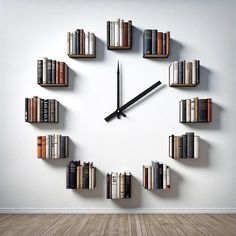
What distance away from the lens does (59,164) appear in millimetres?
3131

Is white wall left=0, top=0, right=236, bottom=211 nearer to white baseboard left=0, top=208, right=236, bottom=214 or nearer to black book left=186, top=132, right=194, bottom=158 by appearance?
white baseboard left=0, top=208, right=236, bottom=214

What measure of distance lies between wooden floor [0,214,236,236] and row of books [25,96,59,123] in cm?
113

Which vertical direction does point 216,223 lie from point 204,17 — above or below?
below

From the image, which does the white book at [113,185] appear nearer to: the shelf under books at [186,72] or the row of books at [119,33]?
the shelf under books at [186,72]

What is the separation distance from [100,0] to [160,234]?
2748 millimetres

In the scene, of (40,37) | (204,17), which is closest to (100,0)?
(40,37)

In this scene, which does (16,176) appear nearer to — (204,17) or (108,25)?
(108,25)

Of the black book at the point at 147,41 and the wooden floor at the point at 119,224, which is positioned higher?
the black book at the point at 147,41

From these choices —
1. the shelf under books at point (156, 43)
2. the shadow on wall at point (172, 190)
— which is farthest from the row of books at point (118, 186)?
the shelf under books at point (156, 43)

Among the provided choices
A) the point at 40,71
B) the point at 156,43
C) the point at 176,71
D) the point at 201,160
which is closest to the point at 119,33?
the point at 156,43

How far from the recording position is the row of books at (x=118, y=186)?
289cm

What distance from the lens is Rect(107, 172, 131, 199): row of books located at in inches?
114

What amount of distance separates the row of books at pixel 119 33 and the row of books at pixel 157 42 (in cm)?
20

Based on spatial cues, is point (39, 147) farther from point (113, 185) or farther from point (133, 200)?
point (133, 200)
